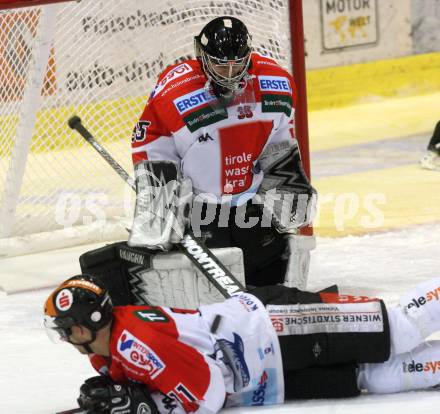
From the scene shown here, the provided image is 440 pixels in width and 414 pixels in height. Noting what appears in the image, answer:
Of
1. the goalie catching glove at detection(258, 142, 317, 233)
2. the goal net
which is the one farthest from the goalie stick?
the goal net

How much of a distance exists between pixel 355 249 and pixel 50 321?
2488 mm

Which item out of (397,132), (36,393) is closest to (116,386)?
(36,393)

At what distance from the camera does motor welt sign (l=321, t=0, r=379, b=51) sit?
8859 millimetres

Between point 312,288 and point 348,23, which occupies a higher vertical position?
point 348,23

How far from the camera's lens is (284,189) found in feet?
14.6

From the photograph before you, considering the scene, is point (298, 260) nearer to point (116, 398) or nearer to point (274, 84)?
point (274, 84)

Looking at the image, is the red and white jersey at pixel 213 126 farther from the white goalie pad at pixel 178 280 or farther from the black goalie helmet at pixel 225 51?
the white goalie pad at pixel 178 280

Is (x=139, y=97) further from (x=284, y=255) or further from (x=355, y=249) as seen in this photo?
(x=284, y=255)

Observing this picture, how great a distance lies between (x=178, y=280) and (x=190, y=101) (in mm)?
589

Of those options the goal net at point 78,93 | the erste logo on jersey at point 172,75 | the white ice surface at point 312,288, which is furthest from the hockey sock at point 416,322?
the goal net at point 78,93

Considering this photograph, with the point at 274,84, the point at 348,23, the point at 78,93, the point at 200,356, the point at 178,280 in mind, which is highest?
the point at 348,23

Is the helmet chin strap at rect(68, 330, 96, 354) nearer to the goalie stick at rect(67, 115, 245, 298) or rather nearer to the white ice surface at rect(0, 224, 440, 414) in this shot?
the white ice surface at rect(0, 224, 440, 414)

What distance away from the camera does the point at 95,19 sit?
577cm

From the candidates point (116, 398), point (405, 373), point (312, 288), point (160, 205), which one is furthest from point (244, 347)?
point (312, 288)
